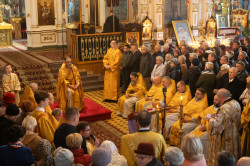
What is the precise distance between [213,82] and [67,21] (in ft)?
39.0

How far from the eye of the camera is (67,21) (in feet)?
62.3

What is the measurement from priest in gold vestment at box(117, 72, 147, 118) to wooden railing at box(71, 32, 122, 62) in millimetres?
3899

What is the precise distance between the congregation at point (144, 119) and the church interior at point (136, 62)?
31 millimetres

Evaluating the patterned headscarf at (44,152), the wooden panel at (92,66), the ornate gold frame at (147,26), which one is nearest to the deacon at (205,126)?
the patterned headscarf at (44,152)

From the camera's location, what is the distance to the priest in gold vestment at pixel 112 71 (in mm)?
11562

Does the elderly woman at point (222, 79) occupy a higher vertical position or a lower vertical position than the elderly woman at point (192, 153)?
higher

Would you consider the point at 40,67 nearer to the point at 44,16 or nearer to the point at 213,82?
the point at 44,16

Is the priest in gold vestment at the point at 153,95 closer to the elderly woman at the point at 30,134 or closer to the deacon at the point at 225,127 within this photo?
the deacon at the point at 225,127

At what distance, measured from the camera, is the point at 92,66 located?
13641 mm

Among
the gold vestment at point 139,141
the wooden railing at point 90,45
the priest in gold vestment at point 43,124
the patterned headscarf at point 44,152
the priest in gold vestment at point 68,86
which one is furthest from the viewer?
the wooden railing at point 90,45

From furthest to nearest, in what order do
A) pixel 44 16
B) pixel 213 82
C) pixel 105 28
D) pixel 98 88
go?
pixel 44 16, pixel 105 28, pixel 98 88, pixel 213 82

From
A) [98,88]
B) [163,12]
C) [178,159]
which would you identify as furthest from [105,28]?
[178,159]

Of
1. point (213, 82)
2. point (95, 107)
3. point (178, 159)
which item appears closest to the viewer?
point (178, 159)

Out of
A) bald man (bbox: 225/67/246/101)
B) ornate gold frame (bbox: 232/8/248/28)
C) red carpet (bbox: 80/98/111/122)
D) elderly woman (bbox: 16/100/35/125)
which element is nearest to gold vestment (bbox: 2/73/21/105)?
red carpet (bbox: 80/98/111/122)
